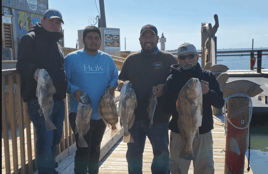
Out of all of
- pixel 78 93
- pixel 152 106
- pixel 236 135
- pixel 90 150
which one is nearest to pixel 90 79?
pixel 78 93

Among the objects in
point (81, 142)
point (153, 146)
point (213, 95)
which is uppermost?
point (213, 95)

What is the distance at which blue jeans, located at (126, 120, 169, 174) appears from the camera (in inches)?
115

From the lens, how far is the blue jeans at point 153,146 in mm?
2912

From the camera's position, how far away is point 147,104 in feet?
9.66

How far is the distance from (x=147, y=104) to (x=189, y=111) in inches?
27.1

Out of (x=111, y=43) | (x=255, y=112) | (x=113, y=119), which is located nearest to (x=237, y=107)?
(x=113, y=119)

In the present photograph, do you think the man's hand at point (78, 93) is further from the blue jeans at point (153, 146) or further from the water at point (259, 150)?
the water at point (259, 150)

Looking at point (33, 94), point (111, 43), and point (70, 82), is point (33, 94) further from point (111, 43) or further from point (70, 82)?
point (111, 43)

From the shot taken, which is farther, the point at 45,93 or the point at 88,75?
the point at 88,75

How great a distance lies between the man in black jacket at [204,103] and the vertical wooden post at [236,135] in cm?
63

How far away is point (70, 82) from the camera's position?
2.99m

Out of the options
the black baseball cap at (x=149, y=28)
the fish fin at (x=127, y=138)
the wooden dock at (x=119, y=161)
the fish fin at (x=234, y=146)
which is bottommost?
the wooden dock at (x=119, y=161)

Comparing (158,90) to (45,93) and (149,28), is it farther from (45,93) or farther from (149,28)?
(45,93)

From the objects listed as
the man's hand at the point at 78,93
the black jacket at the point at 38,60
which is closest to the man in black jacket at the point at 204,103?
the man's hand at the point at 78,93
